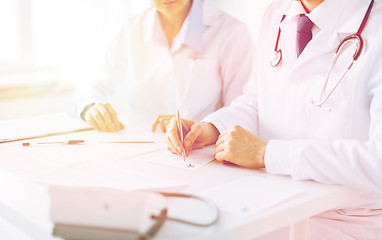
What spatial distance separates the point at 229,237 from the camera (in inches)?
34.1

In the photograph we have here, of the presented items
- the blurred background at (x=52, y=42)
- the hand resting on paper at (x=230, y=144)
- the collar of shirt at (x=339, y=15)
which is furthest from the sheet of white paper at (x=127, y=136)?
the blurred background at (x=52, y=42)

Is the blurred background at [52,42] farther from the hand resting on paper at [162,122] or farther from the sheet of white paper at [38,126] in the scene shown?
the hand resting on paper at [162,122]

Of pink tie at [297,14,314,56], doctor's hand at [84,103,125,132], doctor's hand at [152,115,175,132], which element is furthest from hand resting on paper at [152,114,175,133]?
pink tie at [297,14,314,56]

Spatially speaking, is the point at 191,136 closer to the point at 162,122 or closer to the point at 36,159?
the point at 162,122

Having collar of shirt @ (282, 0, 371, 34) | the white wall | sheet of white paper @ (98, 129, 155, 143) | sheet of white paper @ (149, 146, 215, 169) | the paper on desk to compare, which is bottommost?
sheet of white paper @ (98, 129, 155, 143)

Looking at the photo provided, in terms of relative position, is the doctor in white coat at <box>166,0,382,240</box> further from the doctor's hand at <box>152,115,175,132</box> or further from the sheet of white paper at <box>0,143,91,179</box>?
the sheet of white paper at <box>0,143,91,179</box>

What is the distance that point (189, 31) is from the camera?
6.46 ft

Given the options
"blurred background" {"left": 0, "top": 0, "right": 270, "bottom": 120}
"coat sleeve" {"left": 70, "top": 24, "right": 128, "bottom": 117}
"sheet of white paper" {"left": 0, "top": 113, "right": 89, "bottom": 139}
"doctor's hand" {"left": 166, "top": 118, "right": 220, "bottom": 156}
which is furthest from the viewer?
"blurred background" {"left": 0, "top": 0, "right": 270, "bottom": 120}

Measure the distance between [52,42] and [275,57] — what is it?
2042 millimetres

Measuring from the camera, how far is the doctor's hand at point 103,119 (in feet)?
5.43

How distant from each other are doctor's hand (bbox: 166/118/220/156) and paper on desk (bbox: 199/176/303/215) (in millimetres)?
279

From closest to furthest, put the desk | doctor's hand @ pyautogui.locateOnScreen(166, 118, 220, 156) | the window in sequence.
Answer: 1. the desk
2. doctor's hand @ pyautogui.locateOnScreen(166, 118, 220, 156)
3. the window

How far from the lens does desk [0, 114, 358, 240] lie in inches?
34.3

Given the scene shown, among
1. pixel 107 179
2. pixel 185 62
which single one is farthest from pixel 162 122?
pixel 107 179
